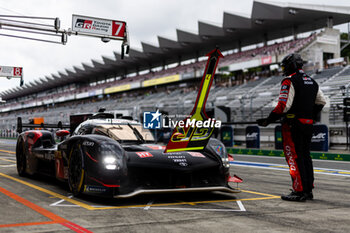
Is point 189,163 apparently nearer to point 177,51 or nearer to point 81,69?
→ point 177,51

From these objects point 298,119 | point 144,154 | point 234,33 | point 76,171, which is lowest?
point 76,171

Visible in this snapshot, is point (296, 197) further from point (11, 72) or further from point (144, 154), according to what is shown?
point (11, 72)

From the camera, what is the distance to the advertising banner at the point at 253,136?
720 inches

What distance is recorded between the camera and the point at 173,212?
14.1 ft

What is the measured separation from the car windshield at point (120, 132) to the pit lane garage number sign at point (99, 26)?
33.7ft

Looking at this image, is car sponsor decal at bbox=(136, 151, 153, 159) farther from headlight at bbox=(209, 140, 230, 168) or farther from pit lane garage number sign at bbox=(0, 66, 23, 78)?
pit lane garage number sign at bbox=(0, 66, 23, 78)

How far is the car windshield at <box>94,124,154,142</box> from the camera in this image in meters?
5.97

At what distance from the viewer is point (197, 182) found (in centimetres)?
497

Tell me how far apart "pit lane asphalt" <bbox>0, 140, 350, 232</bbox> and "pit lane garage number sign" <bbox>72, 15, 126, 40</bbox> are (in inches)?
414

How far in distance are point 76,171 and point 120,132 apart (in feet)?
3.44

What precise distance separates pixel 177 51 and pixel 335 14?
84.1ft

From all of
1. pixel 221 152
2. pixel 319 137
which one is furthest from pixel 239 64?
pixel 221 152

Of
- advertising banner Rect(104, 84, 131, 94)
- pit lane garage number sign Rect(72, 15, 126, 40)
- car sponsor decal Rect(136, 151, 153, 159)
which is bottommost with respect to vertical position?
car sponsor decal Rect(136, 151, 153, 159)

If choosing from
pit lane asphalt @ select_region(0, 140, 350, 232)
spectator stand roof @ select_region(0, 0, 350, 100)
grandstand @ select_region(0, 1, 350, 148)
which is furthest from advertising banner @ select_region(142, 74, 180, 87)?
pit lane asphalt @ select_region(0, 140, 350, 232)
